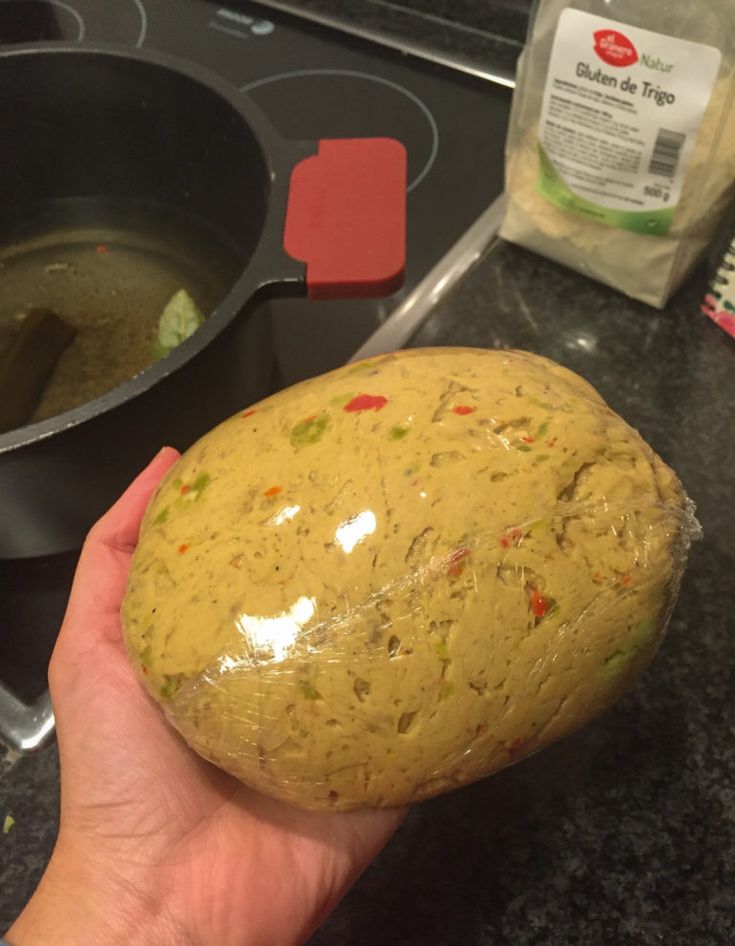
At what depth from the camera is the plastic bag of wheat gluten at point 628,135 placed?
71 cm

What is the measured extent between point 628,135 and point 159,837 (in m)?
0.71

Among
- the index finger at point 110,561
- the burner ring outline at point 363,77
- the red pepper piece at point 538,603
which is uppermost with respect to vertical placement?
the red pepper piece at point 538,603

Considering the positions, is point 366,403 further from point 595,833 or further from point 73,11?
point 73,11

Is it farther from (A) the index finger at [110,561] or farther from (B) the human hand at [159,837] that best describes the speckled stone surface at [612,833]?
(A) the index finger at [110,561]

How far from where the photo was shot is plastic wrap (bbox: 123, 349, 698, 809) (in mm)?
445

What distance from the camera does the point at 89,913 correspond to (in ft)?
1.74

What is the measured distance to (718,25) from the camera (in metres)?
0.68

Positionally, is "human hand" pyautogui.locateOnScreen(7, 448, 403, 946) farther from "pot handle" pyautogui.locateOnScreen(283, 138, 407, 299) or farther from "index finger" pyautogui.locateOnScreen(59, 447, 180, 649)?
"pot handle" pyautogui.locateOnScreen(283, 138, 407, 299)

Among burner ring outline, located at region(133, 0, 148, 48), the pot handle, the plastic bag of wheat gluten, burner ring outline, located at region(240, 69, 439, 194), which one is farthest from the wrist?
burner ring outline, located at region(133, 0, 148, 48)

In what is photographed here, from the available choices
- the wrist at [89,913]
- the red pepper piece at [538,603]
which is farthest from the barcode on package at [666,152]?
the wrist at [89,913]

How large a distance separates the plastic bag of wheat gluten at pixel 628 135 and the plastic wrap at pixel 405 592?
1.29 ft

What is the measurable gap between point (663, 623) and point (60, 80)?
84 cm

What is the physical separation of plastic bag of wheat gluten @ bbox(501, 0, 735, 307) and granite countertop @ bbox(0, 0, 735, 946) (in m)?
0.26

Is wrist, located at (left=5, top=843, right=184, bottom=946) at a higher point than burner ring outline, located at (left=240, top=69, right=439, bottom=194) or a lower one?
lower
